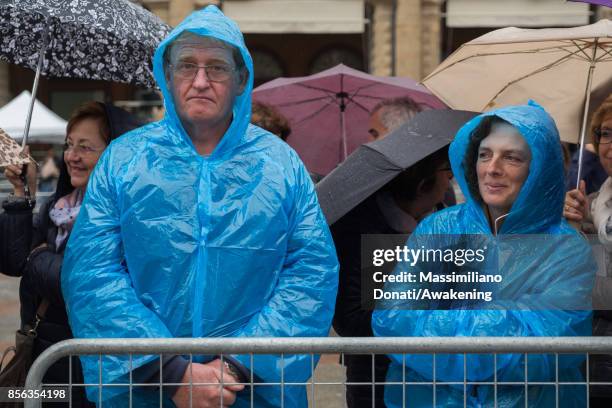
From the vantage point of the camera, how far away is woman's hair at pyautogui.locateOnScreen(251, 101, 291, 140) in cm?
506

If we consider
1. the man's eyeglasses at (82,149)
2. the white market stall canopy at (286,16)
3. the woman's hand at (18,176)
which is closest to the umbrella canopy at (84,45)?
the man's eyeglasses at (82,149)

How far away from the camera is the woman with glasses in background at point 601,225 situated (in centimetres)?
341

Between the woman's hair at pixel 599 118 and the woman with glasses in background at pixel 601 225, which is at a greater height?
the woman's hair at pixel 599 118

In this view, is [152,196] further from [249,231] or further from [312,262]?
[312,262]

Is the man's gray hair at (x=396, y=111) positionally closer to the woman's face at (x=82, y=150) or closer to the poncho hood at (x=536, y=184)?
the woman's face at (x=82, y=150)

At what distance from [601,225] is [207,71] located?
152 cm

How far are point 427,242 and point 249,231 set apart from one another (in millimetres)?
606

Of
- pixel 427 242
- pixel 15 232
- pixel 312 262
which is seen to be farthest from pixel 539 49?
pixel 15 232

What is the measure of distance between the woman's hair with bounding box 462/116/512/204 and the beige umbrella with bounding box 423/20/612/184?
1145 millimetres

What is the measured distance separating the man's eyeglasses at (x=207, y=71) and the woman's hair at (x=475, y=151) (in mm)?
825

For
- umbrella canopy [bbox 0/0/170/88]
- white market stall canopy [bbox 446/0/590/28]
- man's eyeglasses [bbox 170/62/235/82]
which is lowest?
man's eyeglasses [bbox 170/62/235/82]

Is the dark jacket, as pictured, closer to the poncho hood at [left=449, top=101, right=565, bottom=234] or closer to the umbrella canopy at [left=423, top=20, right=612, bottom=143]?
the poncho hood at [left=449, top=101, right=565, bottom=234]

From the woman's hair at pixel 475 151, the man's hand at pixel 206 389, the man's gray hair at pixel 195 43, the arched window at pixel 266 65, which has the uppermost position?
the arched window at pixel 266 65

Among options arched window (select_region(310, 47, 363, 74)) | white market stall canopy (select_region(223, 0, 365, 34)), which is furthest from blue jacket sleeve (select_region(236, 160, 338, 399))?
arched window (select_region(310, 47, 363, 74))
